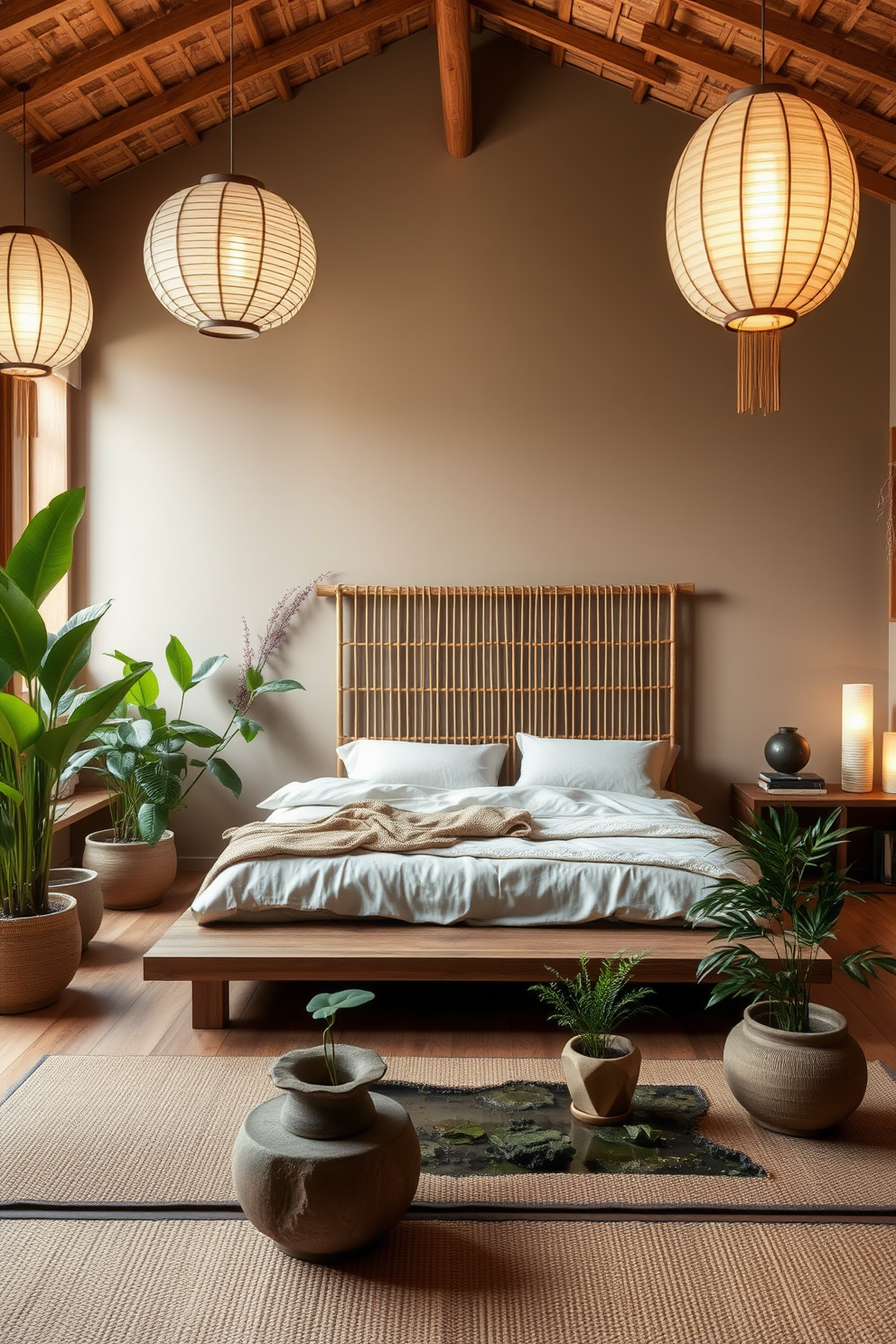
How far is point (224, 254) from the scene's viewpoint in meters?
2.98

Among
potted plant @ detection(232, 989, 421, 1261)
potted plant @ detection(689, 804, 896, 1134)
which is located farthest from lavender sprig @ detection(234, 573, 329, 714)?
potted plant @ detection(232, 989, 421, 1261)

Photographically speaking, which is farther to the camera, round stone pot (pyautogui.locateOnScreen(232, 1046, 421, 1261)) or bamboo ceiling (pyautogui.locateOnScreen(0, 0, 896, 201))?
bamboo ceiling (pyautogui.locateOnScreen(0, 0, 896, 201))

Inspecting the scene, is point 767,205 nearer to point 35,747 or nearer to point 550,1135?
point 550,1135

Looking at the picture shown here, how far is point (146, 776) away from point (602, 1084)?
2.60m

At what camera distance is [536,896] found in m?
3.48

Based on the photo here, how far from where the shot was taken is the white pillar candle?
502 cm

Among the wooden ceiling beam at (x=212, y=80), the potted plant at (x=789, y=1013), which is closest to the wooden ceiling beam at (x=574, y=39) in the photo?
the wooden ceiling beam at (x=212, y=80)

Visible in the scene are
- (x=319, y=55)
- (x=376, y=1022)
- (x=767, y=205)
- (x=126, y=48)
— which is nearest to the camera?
(x=767, y=205)

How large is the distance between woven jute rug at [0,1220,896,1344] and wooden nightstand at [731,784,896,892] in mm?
2798

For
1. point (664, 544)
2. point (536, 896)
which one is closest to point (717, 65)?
point (664, 544)

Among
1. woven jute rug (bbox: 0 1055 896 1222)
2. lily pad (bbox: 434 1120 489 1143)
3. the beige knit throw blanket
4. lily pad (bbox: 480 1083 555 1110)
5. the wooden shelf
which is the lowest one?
woven jute rug (bbox: 0 1055 896 1222)

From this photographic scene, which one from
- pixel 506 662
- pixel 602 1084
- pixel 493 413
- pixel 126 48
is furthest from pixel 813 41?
pixel 602 1084

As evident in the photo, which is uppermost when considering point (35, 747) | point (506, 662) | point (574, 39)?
point (574, 39)

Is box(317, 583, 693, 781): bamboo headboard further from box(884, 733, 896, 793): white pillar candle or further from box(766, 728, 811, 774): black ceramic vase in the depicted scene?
box(884, 733, 896, 793): white pillar candle
